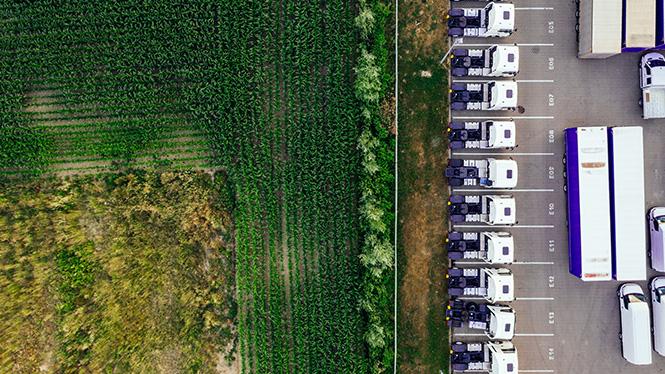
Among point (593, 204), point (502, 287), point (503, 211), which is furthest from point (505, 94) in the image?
point (502, 287)

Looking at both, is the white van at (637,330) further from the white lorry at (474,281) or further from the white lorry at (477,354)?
the white lorry at (474,281)

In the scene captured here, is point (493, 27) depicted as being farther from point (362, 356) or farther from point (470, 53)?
point (362, 356)

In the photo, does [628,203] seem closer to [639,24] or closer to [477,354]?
[639,24]

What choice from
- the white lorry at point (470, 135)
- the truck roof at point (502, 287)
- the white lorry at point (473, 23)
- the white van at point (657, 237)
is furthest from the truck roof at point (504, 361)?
the white lorry at point (473, 23)

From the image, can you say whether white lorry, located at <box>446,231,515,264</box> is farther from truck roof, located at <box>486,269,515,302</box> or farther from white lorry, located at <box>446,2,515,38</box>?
white lorry, located at <box>446,2,515,38</box>

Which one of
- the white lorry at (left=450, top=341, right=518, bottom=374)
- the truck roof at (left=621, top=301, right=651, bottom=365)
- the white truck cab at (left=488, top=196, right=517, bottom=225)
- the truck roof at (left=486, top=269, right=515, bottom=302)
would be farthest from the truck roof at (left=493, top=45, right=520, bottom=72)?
Result: the white lorry at (left=450, top=341, right=518, bottom=374)

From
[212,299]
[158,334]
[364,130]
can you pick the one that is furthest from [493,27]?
[158,334]
